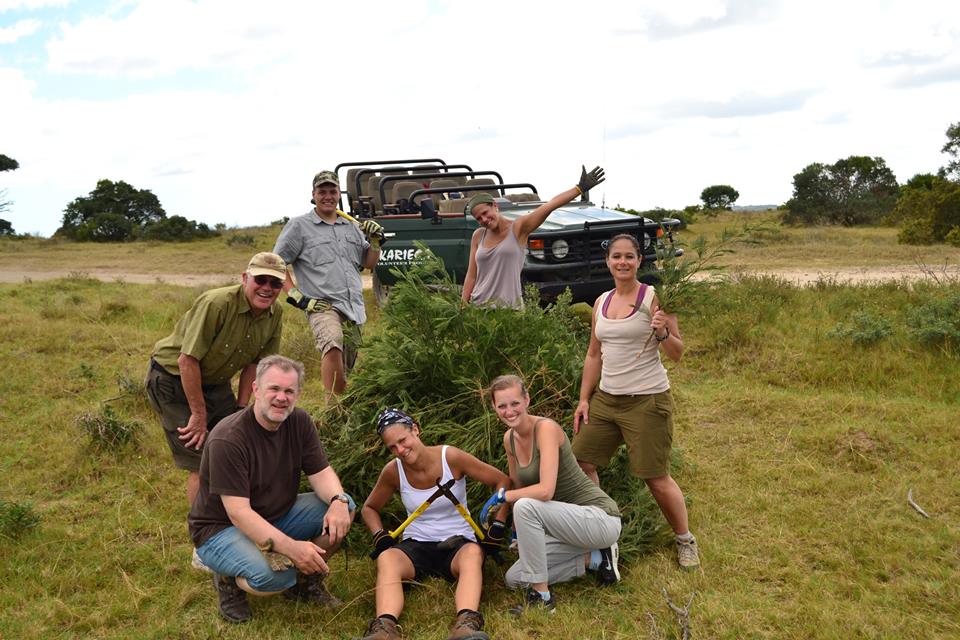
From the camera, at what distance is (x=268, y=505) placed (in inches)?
158

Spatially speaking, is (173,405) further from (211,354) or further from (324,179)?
(324,179)

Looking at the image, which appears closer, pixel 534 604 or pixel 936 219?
pixel 534 604

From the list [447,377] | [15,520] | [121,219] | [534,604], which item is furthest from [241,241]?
[534,604]

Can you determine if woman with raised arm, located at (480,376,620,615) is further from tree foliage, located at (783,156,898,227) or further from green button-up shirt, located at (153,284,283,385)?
tree foliage, located at (783,156,898,227)

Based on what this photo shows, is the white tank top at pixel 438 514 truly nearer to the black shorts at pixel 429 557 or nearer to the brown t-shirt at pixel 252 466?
the black shorts at pixel 429 557

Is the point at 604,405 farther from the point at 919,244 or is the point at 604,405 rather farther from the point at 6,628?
the point at 919,244

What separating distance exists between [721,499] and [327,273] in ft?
8.95

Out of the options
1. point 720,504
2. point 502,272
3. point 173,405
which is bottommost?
point 720,504

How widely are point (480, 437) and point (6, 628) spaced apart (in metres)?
2.34

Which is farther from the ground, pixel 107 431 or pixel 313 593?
pixel 107 431

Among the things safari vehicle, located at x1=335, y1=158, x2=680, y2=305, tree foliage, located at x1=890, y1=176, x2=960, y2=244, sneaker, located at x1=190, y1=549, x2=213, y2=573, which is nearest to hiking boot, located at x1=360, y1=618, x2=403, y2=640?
sneaker, located at x1=190, y1=549, x2=213, y2=573

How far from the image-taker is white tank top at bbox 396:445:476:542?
13.4 feet

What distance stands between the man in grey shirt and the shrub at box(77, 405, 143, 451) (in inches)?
64.6

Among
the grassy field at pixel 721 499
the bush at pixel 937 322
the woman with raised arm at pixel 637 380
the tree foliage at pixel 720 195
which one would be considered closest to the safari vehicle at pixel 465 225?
the grassy field at pixel 721 499
